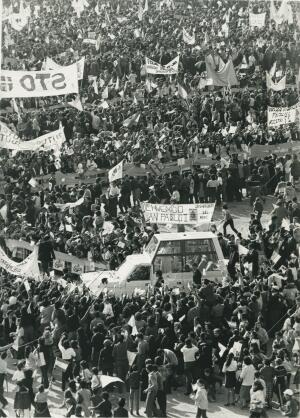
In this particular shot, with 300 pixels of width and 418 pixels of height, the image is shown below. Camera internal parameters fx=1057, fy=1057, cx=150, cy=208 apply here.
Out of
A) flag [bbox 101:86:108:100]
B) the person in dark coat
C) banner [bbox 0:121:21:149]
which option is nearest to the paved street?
the person in dark coat

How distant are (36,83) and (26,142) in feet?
5.79

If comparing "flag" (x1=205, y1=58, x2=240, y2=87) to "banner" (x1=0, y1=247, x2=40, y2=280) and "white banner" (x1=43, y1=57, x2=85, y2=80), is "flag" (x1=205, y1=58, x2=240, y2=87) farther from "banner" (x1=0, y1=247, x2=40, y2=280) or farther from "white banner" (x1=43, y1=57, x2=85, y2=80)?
"banner" (x1=0, y1=247, x2=40, y2=280)

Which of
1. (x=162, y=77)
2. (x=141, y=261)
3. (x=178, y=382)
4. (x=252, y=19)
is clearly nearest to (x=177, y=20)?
(x=252, y=19)

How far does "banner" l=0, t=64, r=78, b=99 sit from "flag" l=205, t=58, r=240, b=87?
10.1 meters

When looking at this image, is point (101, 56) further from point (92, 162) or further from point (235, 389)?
point (235, 389)

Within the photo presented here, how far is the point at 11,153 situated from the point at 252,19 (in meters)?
21.0

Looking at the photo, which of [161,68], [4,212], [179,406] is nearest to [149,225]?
[4,212]

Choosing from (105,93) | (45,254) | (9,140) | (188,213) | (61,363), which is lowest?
(61,363)

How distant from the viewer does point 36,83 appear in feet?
102

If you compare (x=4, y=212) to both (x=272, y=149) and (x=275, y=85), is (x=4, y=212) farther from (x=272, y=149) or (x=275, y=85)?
(x=275, y=85)

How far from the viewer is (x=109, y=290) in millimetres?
22938

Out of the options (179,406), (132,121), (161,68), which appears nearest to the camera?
(179,406)

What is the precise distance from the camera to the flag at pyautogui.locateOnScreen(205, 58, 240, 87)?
4147cm

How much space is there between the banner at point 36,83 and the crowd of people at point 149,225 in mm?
2615
